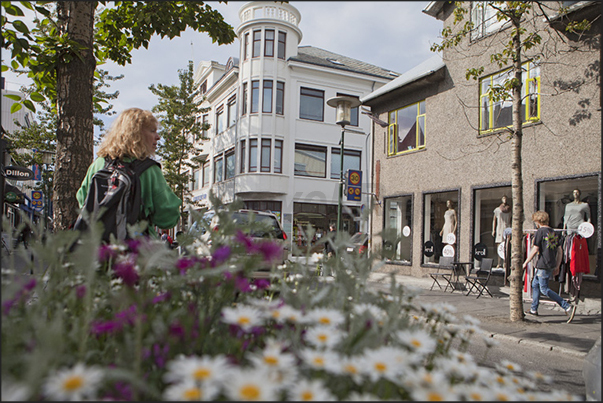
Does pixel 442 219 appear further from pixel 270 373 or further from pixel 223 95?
pixel 223 95

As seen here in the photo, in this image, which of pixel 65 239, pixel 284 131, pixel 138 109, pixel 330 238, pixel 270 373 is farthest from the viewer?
pixel 284 131

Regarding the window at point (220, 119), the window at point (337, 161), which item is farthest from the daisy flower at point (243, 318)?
the window at point (220, 119)

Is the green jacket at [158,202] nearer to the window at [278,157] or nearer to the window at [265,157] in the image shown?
the window at [265,157]

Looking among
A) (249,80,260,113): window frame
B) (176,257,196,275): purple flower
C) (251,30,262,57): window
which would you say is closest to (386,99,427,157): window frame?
(176,257,196,275): purple flower

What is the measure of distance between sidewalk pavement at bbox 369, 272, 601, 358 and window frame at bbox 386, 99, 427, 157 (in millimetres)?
5213

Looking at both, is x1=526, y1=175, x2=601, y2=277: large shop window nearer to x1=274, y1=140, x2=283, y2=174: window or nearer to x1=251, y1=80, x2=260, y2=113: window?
x1=274, y1=140, x2=283, y2=174: window

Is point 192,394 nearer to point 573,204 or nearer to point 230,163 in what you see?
point 573,204

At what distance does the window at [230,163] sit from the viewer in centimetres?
A: 2787

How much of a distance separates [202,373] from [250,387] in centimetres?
10

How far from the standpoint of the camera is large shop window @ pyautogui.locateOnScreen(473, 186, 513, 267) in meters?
10.7

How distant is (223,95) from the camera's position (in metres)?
30.3

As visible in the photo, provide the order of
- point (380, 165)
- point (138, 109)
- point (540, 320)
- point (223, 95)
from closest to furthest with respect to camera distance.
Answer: point (138, 109) → point (540, 320) → point (380, 165) → point (223, 95)

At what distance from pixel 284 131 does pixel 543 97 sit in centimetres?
1750

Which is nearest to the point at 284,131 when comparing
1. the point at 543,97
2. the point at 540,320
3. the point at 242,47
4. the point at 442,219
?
the point at 242,47
